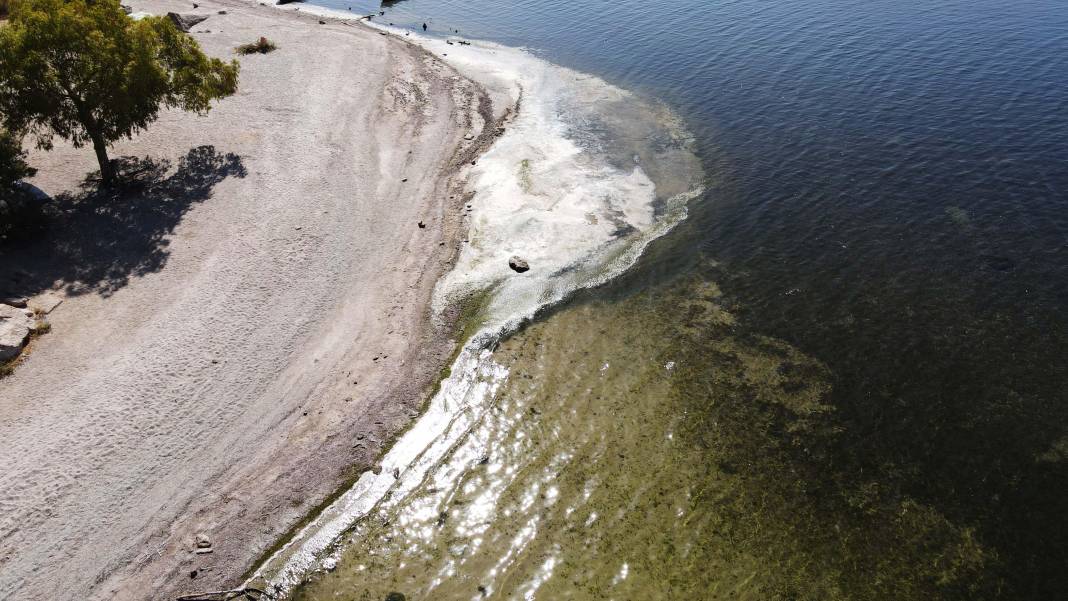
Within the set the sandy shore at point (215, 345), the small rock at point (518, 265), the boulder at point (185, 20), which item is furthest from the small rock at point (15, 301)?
the boulder at point (185, 20)

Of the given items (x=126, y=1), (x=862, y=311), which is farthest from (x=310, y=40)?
(x=862, y=311)

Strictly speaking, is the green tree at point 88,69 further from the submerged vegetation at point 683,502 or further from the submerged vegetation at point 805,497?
the submerged vegetation at point 805,497

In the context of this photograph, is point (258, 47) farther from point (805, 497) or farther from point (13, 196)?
point (805, 497)

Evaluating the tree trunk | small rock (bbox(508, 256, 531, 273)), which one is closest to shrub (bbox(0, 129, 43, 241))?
the tree trunk

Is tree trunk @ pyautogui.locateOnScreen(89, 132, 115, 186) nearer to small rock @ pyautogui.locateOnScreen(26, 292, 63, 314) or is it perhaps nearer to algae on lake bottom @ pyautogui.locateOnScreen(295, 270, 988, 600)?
small rock @ pyautogui.locateOnScreen(26, 292, 63, 314)

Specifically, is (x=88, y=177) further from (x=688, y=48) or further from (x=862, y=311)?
(x=688, y=48)

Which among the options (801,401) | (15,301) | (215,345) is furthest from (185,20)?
(801,401)
